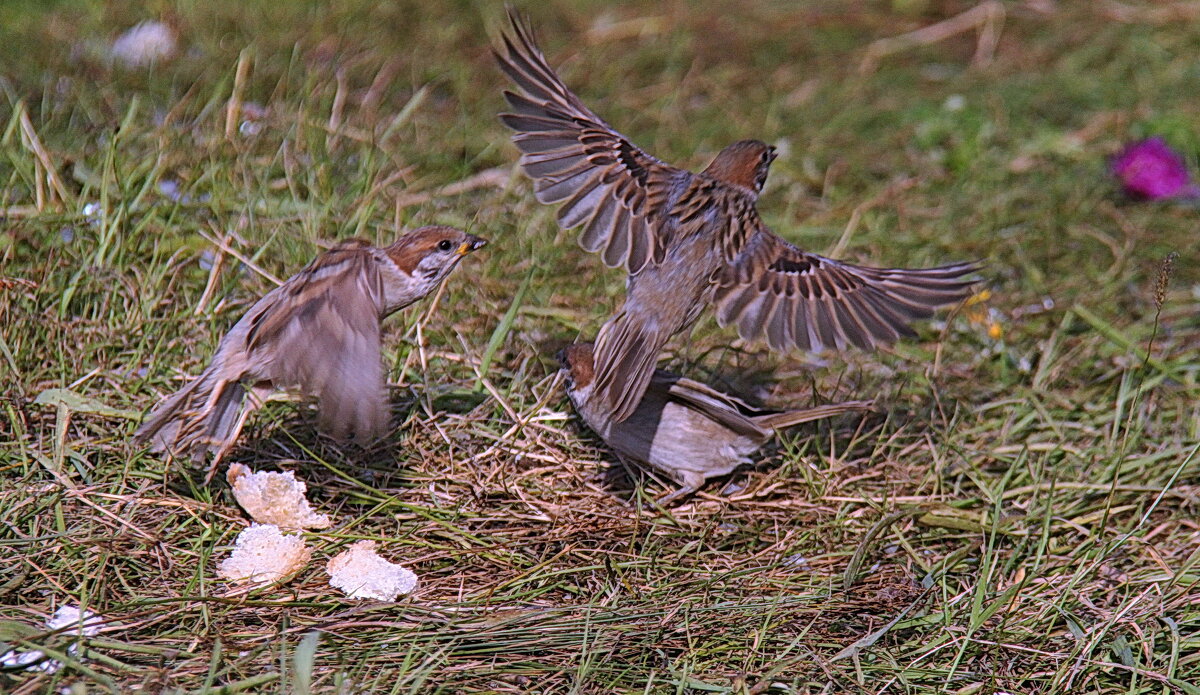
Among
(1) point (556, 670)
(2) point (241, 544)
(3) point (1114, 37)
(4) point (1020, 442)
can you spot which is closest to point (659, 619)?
(1) point (556, 670)

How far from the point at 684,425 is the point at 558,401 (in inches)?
23.4

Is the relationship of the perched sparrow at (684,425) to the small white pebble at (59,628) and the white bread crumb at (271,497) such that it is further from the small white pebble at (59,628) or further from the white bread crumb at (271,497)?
the small white pebble at (59,628)

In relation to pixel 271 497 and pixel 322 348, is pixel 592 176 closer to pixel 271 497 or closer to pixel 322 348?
pixel 322 348

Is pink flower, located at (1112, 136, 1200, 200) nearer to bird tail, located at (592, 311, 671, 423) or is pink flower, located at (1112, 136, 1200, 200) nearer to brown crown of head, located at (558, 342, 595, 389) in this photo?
bird tail, located at (592, 311, 671, 423)

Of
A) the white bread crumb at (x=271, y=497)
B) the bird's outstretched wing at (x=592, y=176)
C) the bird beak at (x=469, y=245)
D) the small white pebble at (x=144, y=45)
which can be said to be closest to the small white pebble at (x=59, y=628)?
the white bread crumb at (x=271, y=497)

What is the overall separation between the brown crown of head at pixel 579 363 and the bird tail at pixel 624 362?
0.23 feet

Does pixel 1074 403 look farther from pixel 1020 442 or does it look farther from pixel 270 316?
pixel 270 316

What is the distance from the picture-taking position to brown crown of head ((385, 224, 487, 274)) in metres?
4.26

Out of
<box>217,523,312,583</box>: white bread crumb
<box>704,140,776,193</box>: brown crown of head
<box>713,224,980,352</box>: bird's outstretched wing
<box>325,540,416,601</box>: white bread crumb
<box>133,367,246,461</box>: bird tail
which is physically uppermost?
<box>704,140,776,193</box>: brown crown of head

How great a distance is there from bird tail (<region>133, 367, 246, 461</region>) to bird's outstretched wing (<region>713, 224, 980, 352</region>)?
1788mm

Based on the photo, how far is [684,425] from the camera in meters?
4.53

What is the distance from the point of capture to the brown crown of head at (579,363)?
4.46 m

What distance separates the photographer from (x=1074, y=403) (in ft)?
16.7

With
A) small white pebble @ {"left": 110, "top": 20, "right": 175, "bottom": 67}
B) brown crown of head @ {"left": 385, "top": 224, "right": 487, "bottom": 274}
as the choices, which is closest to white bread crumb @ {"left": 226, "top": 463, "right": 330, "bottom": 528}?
brown crown of head @ {"left": 385, "top": 224, "right": 487, "bottom": 274}
